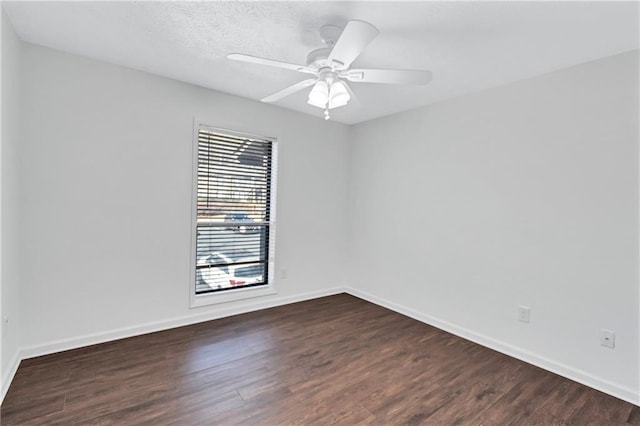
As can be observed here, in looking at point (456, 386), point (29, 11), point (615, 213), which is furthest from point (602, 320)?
point (29, 11)

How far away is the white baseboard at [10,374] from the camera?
6.27 feet

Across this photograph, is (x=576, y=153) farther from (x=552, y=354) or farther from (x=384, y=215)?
(x=384, y=215)

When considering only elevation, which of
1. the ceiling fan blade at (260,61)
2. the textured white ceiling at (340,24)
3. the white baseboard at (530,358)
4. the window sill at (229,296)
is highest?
the textured white ceiling at (340,24)

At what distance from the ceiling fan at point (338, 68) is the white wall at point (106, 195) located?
4.48 feet

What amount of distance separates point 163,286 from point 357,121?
298 centimetres

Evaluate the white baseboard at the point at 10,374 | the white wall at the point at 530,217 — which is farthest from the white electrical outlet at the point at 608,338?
the white baseboard at the point at 10,374

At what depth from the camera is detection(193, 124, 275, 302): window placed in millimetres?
3270

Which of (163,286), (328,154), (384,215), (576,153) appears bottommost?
(163,286)

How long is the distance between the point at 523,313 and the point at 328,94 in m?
2.37

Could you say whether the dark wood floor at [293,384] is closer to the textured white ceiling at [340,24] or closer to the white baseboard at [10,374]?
the white baseboard at [10,374]

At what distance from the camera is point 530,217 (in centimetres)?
259

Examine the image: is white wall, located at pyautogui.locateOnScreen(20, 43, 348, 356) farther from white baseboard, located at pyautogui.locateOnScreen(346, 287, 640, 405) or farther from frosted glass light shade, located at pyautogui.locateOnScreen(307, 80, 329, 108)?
white baseboard, located at pyautogui.locateOnScreen(346, 287, 640, 405)

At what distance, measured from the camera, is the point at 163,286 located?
9.70ft

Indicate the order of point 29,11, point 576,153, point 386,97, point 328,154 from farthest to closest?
point 328,154 < point 386,97 < point 576,153 < point 29,11
